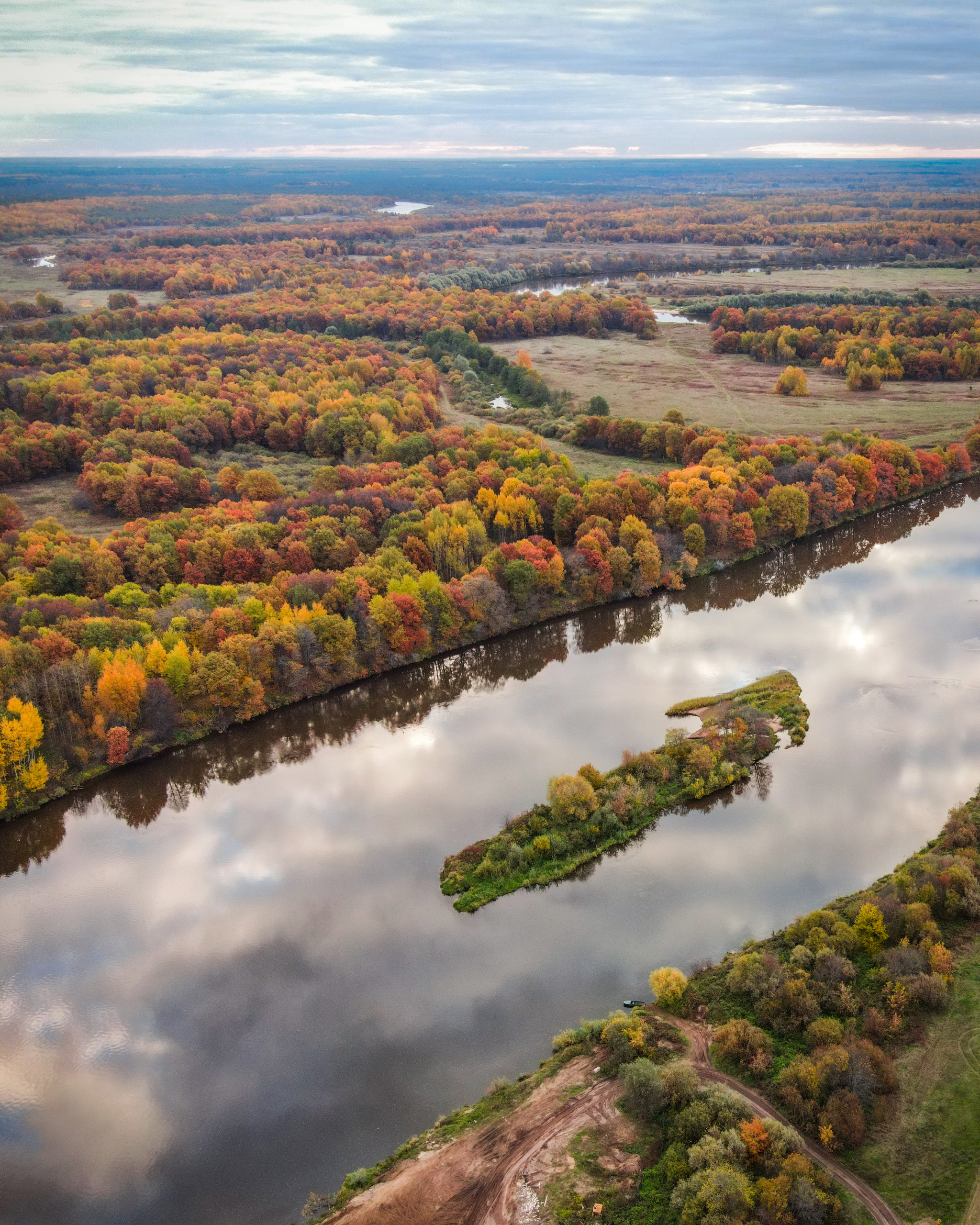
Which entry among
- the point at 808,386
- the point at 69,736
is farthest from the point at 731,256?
the point at 69,736

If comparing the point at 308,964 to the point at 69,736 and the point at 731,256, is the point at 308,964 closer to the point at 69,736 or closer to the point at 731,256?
the point at 69,736

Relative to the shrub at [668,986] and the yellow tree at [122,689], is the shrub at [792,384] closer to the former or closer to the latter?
the yellow tree at [122,689]

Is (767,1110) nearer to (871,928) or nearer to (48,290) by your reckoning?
(871,928)

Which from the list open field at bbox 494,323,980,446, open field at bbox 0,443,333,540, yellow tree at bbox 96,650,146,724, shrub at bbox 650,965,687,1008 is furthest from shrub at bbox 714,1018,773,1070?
open field at bbox 494,323,980,446

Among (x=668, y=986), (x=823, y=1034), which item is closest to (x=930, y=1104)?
(x=823, y=1034)

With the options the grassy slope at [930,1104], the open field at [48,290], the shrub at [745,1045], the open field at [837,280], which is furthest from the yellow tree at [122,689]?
the open field at [837,280]

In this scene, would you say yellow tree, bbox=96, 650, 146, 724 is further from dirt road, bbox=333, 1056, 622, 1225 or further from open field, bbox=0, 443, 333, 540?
open field, bbox=0, 443, 333, 540
